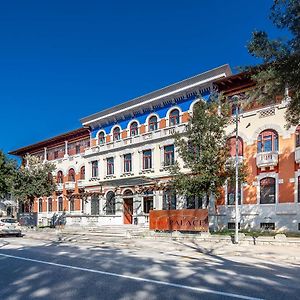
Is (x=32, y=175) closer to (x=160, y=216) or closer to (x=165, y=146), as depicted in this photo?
(x=165, y=146)

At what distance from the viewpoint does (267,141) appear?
2766 centimetres

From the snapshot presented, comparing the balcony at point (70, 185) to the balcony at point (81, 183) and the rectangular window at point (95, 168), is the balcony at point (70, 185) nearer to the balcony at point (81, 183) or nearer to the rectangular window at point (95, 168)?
the balcony at point (81, 183)

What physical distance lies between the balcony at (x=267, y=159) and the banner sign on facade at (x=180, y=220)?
6130 millimetres

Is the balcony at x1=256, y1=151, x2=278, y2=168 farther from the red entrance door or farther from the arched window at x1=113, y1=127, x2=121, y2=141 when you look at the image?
the arched window at x1=113, y1=127, x2=121, y2=141

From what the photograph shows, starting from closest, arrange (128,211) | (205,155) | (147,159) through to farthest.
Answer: (205,155)
(147,159)
(128,211)

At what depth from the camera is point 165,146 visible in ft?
113

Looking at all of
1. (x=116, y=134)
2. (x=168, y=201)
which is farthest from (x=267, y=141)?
(x=116, y=134)

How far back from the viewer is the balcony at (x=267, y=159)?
26.8 metres

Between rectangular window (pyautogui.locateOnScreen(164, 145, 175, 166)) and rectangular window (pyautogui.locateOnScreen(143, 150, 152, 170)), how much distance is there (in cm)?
198

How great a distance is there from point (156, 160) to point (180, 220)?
408 inches

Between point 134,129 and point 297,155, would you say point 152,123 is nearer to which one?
point 134,129

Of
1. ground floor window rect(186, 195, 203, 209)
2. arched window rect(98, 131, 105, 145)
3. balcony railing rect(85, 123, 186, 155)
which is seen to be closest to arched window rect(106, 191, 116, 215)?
balcony railing rect(85, 123, 186, 155)

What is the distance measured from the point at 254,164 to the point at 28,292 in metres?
22.3

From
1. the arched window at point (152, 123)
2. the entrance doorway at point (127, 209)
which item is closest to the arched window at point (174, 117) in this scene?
the arched window at point (152, 123)
